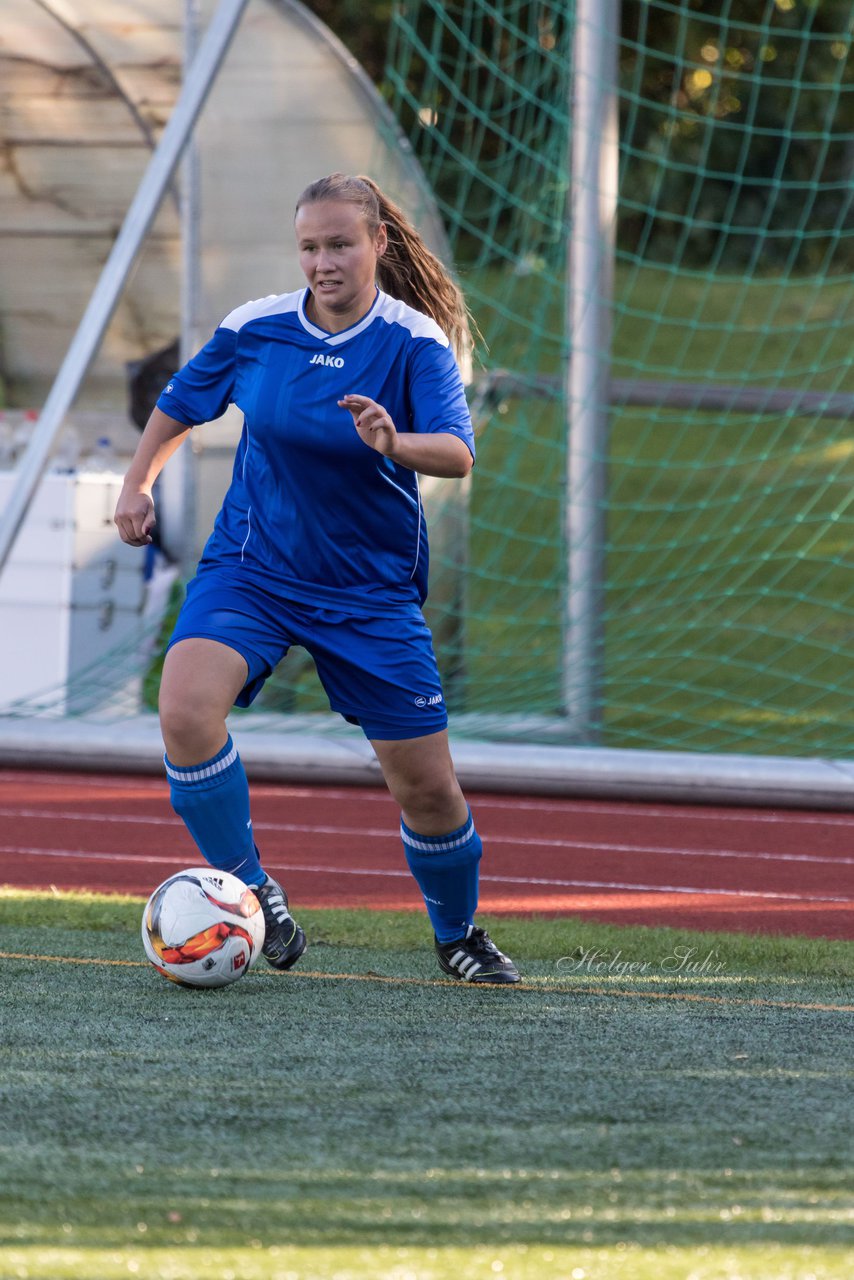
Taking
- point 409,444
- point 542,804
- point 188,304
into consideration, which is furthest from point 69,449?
point 409,444

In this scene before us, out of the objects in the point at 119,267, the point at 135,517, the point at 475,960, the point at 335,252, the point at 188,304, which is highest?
the point at 335,252

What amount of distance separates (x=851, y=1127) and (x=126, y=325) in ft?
28.4

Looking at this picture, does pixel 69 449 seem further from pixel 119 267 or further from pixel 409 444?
pixel 409 444

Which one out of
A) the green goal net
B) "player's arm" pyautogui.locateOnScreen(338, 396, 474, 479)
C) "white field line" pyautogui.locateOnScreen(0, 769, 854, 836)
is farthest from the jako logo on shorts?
"white field line" pyautogui.locateOnScreen(0, 769, 854, 836)

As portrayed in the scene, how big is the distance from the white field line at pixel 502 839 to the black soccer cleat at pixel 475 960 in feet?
7.34

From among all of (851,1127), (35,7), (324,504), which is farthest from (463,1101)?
(35,7)

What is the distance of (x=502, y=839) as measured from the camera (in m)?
6.58

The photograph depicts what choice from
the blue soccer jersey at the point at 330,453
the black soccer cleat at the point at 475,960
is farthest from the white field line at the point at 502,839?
the blue soccer jersey at the point at 330,453

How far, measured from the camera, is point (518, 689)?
9305mm

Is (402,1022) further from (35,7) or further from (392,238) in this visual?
(35,7)

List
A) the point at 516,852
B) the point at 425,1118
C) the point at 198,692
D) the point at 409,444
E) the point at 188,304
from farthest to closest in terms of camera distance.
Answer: the point at 188,304
the point at 516,852
the point at 198,692
the point at 409,444
the point at 425,1118

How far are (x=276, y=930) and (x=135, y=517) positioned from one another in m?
0.94

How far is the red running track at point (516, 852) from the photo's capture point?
17.9 ft

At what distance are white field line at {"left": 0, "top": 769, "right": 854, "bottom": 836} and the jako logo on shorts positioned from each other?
11.5ft
